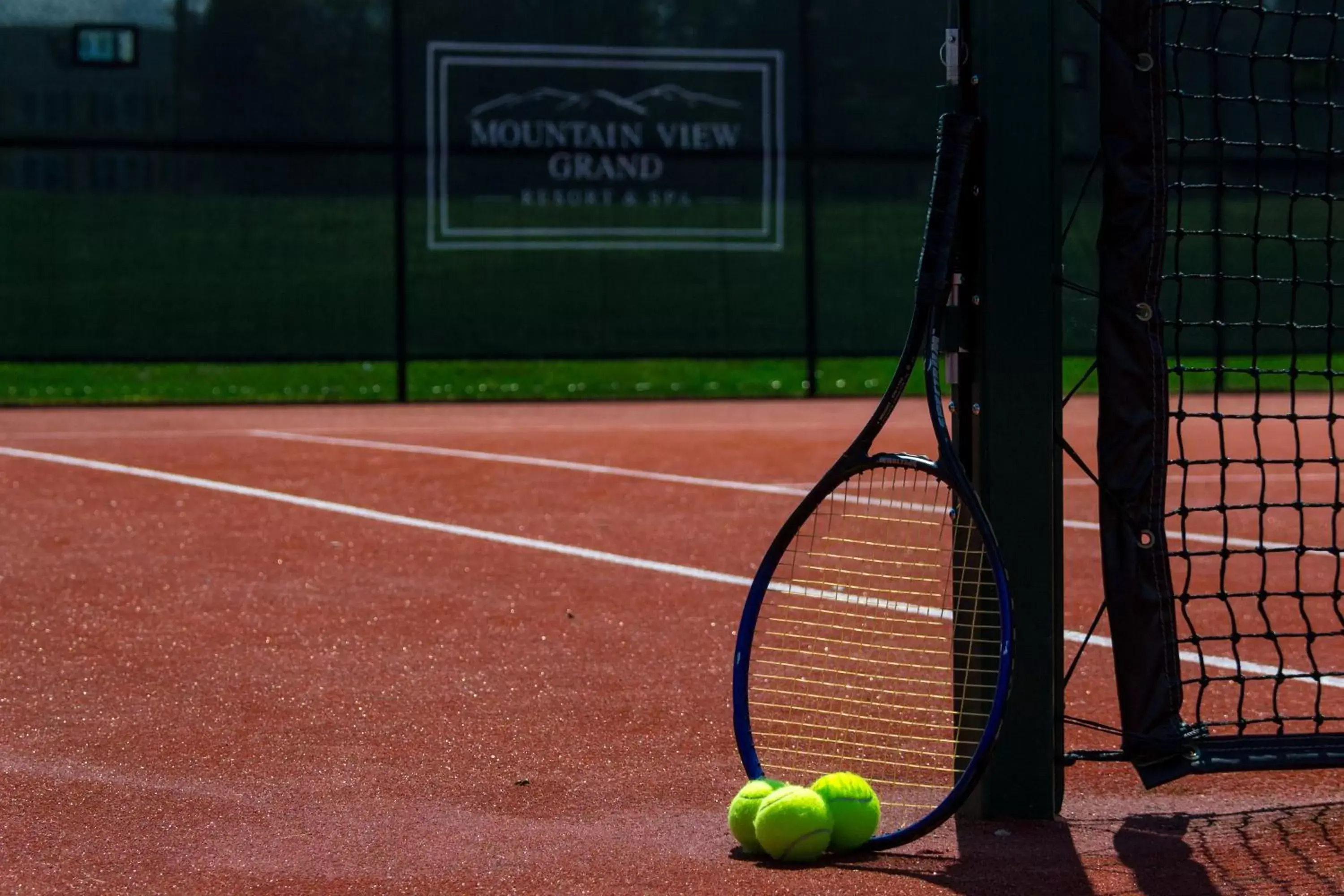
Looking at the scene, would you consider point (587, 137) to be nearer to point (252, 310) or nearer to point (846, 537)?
point (252, 310)

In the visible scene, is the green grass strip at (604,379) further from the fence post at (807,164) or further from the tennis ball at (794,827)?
the tennis ball at (794,827)

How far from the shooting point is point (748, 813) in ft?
10.3

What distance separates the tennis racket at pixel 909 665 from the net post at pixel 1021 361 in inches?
2.7

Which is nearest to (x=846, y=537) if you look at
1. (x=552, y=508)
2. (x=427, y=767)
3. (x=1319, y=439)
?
(x=552, y=508)

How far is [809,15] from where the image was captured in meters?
13.1

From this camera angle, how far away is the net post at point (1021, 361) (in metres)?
3.27

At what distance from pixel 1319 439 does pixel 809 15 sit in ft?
16.5

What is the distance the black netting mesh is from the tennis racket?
456 mm

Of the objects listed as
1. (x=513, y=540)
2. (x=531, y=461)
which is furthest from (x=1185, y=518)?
(x=531, y=461)

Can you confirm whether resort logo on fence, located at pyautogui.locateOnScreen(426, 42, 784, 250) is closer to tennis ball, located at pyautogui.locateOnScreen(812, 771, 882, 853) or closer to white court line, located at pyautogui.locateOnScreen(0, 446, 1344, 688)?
white court line, located at pyautogui.locateOnScreen(0, 446, 1344, 688)

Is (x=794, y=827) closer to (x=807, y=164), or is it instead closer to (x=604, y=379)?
(x=807, y=164)

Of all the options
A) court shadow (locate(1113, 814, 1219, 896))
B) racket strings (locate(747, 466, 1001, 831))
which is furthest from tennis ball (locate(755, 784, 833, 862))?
court shadow (locate(1113, 814, 1219, 896))

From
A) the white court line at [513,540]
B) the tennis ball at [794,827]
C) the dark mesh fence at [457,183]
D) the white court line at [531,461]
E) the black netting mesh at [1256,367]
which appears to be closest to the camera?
the tennis ball at [794,827]

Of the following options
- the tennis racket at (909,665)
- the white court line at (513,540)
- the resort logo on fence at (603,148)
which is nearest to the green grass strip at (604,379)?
the resort logo on fence at (603,148)
